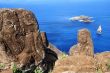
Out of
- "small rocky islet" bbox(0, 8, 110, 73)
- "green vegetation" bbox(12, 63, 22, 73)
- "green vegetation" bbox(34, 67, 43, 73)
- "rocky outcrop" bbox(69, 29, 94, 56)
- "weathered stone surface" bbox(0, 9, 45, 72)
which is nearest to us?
"small rocky islet" bbox(0, 8, 110, 73)

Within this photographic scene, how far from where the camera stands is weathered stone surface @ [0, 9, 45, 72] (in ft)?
75.4

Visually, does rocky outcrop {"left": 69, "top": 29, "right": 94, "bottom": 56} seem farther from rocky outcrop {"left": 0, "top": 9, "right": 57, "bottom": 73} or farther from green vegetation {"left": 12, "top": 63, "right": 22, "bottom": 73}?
green vegetation {"left": 12, "top": 63, "right": 22, "bottom": 73}

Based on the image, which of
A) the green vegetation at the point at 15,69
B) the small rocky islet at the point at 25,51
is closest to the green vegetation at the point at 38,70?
the small rocky islet at the point at 25,51

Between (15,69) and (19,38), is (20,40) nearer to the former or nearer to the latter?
(19,38)

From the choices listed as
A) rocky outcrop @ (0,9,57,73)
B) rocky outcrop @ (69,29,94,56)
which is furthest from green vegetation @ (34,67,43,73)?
rocky outcrop @ (69,29,94,56)

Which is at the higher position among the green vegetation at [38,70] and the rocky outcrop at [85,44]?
the rocky outcrop at [85,44]

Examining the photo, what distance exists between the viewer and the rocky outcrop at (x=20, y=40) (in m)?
22.9

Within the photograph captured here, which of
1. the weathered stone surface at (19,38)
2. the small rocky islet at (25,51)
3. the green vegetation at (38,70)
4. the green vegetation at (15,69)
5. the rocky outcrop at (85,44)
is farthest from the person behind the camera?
the rocky outcrop at (85,44)

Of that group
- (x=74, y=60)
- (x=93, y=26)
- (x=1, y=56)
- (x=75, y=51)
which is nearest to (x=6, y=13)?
(x=1, y=56)

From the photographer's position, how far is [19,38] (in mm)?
23641

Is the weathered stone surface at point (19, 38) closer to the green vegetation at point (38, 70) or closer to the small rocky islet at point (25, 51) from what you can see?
the small rocky islet at point (25, 51)

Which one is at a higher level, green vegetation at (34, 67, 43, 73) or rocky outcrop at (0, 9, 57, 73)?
rocky outcrop at (0, 9, 57, 73)

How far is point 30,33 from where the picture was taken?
24328 mm

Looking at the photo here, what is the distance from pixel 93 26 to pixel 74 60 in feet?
394
